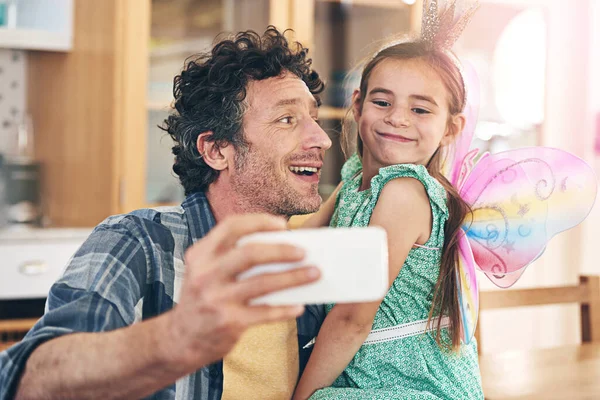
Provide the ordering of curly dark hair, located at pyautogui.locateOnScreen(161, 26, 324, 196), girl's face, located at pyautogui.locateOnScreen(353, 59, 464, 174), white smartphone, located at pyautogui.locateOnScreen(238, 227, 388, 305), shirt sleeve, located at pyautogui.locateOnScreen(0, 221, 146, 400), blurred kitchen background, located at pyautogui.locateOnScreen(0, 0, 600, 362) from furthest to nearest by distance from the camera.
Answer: blurred kitchen background, located at pyautogui.locateOnScreen(0, 0, 600, 362), curly dark hair, located at pyautogui.locateOnScreen(161, 26, 324, 196), girl's face, located at pyautogui.locateOnScreen(353, 59, 464, 174), shirt sleeve, located at pyautogui.locateOnScreen(0, 221, 146, 400), white smartphone, located at pyautogui.locateOnScreen(238, 227, 388, 305)

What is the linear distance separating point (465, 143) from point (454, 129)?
0.11ft

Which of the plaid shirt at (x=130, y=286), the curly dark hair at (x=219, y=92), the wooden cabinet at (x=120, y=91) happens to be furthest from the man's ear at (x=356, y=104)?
the wooden cabinet at (x=120, y=91)

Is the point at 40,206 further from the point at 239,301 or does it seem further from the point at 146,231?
the point at 239,301

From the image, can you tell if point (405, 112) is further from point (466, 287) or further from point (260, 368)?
point (260, 368)

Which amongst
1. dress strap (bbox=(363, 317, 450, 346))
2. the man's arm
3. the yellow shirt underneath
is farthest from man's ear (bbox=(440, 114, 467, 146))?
the man's arm

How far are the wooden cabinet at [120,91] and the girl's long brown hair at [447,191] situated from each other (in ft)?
4.30

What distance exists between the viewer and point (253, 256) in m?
0.61

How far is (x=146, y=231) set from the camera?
1.12 metres

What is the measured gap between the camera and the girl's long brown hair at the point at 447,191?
1.18m

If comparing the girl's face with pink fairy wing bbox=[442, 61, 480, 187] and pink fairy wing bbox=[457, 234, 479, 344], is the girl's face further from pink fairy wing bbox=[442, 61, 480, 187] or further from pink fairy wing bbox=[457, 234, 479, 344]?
pink fairy wing bbox=[457, 234, 479, 344]

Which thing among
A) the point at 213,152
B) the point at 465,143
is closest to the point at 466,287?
the point at 465,143

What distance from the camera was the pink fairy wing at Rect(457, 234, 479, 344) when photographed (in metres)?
1.17

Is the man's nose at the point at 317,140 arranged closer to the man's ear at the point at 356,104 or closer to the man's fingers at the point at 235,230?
the man's ear at the point at 356,104

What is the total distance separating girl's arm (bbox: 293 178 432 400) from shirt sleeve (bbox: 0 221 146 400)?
0.94 feet
